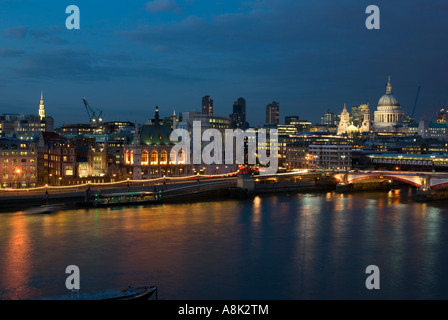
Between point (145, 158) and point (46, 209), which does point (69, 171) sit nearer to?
point (145, 158)

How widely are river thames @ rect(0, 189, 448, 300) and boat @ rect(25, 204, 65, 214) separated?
774 millimetres

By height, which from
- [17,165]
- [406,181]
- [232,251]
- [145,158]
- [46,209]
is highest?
[145,158]

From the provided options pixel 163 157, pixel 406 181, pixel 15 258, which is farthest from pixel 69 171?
pixel 406 181

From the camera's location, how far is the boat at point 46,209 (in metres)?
33.1

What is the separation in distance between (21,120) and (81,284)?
74001 mm

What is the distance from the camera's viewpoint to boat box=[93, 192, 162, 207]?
121 ft

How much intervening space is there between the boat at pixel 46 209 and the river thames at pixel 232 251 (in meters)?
0.77

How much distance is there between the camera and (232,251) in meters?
23.1

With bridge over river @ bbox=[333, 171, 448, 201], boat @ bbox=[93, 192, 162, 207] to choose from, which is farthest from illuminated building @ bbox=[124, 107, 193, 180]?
bridge over river @ bbox=[333, 171, 448, 201]

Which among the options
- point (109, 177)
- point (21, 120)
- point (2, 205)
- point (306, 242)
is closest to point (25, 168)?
point (109, 177)

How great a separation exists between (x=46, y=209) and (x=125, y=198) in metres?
5.57

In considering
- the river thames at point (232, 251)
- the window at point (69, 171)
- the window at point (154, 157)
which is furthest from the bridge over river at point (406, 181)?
the window at point (69, 171)

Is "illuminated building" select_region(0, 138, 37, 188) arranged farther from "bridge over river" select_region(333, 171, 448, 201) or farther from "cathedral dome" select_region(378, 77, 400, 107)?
"cathedral dome" select_region(378, 77, 400, 107)
